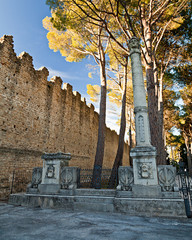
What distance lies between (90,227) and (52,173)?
235 cm

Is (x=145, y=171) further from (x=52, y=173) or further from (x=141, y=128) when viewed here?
(x=52, y=173)

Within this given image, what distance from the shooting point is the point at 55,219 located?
3.30 metres

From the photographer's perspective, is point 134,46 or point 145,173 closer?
point 145,173

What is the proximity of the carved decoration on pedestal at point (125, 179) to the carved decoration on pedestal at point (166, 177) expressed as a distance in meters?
0.71

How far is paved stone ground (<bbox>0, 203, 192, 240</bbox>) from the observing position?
2400 millimetres

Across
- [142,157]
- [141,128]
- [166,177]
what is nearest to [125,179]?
[142,157]

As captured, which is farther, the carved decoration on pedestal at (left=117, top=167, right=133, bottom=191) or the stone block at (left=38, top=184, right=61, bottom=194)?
the stone block at (left=38, top=184, right=61, bottom=194)

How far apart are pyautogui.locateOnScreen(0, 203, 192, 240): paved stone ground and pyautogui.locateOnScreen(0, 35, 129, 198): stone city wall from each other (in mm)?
4399

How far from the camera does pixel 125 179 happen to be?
422 cm

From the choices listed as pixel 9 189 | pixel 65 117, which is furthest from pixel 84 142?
pixel 9 189

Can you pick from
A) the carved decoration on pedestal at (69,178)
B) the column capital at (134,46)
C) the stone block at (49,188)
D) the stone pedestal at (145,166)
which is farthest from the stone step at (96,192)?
the column capital at (134,46)

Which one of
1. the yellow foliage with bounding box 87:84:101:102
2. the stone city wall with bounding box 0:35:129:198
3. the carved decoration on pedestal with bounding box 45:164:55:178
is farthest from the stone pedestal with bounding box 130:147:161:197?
the yellow foliage with bounding box 87:84:101:102

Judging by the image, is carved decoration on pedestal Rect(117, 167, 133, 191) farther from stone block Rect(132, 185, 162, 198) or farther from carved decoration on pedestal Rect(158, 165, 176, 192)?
carved decoration on pedestal Rect(158, 165, 176, 192)

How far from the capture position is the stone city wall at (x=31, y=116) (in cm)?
732
